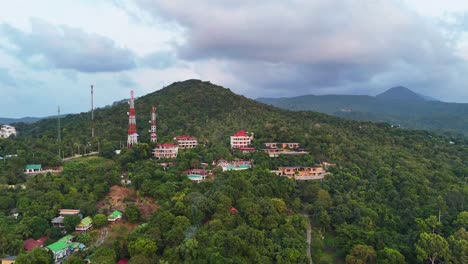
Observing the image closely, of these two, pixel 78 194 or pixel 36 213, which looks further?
pixel 78 194

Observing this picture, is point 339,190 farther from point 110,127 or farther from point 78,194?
point 110,127

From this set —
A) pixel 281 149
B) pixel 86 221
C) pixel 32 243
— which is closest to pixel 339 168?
pixel 281 149

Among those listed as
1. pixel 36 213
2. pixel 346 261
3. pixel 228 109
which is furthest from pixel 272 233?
pixel 228 109

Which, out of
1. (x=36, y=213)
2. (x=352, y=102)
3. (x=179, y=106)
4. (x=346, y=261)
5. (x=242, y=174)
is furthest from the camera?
(x=352, y=102)

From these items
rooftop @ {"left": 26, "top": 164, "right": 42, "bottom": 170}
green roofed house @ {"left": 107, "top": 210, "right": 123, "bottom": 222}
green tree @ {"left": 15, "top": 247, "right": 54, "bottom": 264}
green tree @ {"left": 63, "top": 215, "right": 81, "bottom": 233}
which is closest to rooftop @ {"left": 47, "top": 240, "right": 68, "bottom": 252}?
green tree @ {"left": 15, "top": 247, "right": 54, "bottom": 264}

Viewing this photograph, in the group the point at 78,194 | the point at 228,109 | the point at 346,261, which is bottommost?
the point at 346,261

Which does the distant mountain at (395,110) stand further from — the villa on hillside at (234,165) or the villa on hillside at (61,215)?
the villa on hillside at (61,215)

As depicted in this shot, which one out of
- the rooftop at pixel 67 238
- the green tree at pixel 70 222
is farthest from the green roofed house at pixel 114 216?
→ the rooftop at pixel 67 238
